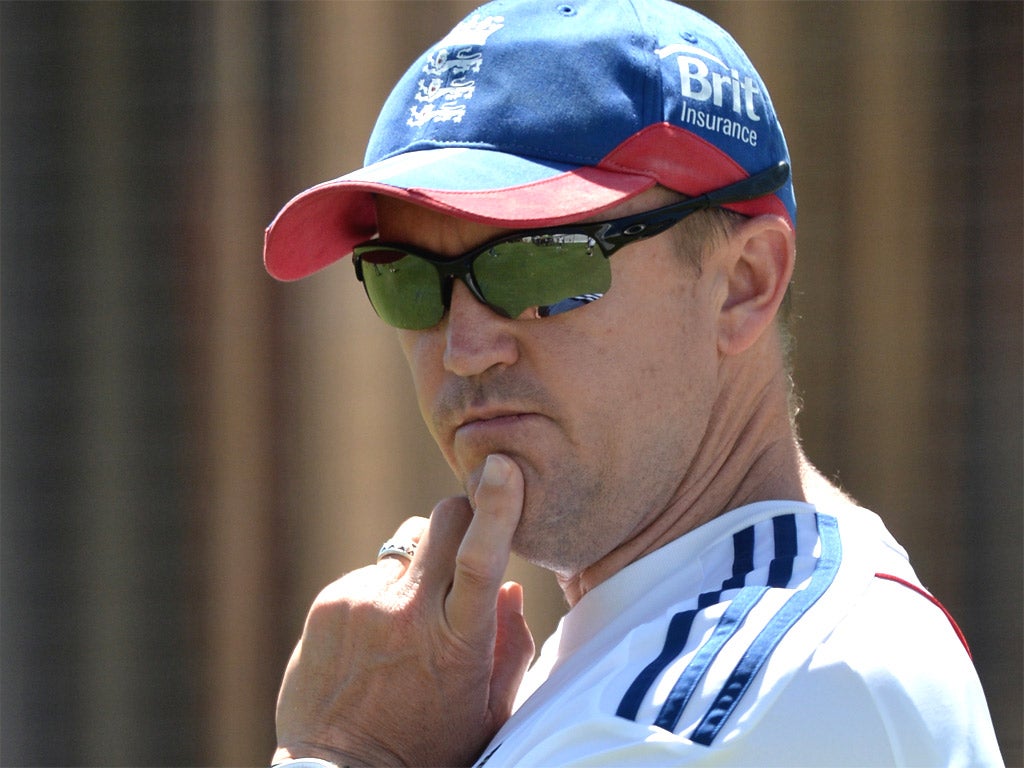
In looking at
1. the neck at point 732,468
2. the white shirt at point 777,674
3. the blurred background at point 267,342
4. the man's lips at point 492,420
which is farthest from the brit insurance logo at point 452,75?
the blurred background at point 267,342

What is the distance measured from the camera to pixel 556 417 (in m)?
1.50

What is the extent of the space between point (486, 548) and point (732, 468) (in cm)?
34

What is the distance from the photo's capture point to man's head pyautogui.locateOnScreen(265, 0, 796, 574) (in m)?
1.45

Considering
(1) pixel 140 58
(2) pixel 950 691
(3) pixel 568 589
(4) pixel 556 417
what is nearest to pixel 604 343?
(4) pixel 556 417

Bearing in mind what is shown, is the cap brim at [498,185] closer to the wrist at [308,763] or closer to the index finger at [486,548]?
the index finger at [486,548]

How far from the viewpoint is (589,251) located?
1.47 metres

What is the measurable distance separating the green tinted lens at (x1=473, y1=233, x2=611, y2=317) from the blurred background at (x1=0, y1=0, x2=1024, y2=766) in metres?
1.80

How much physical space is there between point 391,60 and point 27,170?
110 cm

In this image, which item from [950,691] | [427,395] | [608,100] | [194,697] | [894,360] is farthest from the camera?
[194,697]

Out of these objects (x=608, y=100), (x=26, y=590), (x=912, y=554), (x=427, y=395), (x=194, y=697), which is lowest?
(x=194, y=697)

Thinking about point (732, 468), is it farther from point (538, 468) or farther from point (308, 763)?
point (308, 763)

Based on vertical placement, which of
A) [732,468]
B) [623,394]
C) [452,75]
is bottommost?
[732,468]

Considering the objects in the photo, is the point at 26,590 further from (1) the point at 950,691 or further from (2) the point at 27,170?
(1) the point at 950,691

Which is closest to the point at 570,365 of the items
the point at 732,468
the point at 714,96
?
the point at 732,468
